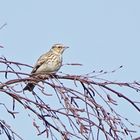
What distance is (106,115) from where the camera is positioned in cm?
520

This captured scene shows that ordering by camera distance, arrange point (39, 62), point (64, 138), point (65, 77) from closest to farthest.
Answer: point (64, 138) → point (65, 77) → point (39, 62)

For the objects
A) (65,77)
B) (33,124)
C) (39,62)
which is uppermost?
(39,62)

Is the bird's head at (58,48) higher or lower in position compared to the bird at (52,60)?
higher

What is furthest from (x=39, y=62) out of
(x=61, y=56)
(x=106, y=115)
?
(x=106, y=115)

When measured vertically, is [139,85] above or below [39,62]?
below

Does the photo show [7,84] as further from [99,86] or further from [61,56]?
[61,56]

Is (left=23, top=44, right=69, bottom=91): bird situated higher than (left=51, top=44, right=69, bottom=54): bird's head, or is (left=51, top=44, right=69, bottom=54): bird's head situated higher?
(left=51, top=44, right=69, bottom=54): bird's head

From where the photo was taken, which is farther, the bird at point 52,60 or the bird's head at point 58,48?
the bird's head at point 58,48

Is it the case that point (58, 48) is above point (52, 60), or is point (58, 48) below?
above

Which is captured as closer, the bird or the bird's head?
the bird

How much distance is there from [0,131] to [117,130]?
113 centimetres

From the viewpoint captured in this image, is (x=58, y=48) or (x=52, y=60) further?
(x=58, y=48)

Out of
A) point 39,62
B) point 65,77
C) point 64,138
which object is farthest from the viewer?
point 39,62

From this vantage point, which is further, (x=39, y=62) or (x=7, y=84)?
(x=39, y=62)
